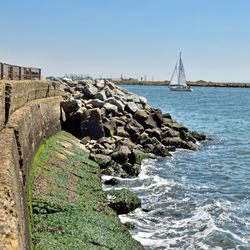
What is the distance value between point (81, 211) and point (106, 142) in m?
9.52

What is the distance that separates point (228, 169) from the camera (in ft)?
61.3

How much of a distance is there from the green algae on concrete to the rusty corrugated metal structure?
11.5ft

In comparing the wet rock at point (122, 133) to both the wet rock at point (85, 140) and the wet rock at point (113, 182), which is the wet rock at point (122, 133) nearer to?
the wet rock at point (85, 140)

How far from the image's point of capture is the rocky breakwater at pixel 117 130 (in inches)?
668

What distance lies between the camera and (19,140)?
8.50m

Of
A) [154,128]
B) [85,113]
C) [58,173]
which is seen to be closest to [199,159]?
[154,128]

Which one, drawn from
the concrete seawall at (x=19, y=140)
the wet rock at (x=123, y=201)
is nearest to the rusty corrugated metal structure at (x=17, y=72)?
the concrete seawall at (x=19, y=140)

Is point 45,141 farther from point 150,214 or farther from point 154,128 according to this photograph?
point 154,128

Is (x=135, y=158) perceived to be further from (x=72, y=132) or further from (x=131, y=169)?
(x=72, y=132)

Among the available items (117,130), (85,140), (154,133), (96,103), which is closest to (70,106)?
(96,103)

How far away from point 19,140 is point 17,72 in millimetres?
8124

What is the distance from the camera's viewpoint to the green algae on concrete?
7.82 m

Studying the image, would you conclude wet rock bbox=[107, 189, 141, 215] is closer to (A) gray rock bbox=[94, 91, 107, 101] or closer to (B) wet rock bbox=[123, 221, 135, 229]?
(B) wet rock bbox=[123, 221, 135, 229]

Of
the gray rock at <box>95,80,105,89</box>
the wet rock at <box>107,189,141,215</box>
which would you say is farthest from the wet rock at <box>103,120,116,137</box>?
the wet rock at <box>107,189,141,215</box>
